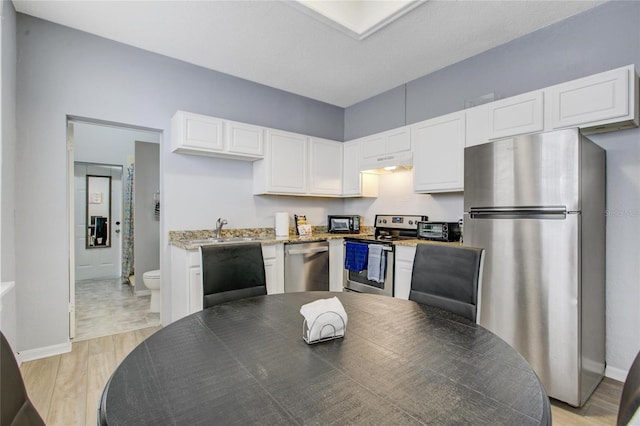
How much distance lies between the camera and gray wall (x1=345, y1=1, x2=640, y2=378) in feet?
7.40

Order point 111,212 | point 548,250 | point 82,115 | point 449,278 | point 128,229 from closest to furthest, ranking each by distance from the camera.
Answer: point 449,278 < point 548,250 < point 82,115 < point 128,229 < point 111,212

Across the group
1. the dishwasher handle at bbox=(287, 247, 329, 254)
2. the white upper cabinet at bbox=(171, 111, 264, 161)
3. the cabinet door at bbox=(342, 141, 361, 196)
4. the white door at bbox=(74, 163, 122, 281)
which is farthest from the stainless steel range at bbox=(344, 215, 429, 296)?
the white door at bbox=(74, 163, 122, 281)

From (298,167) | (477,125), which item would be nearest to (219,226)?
(298,167)

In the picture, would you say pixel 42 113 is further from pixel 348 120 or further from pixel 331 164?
pixel 348 120

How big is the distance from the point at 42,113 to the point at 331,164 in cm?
291

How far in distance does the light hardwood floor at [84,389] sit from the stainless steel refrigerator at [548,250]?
9 centimetres

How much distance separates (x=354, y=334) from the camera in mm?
1195

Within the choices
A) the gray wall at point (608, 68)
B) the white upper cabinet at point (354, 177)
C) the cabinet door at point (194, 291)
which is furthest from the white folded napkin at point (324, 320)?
the white upper cabinet at point (354, 177)

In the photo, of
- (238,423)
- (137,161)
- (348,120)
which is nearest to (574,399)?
(238,423)

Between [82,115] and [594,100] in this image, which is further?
[82,115]

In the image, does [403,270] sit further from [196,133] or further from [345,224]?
[196,133]

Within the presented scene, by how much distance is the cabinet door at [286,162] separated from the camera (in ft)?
11.8

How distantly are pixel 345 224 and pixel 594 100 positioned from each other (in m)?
2.80

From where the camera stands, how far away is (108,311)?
3777 mm
